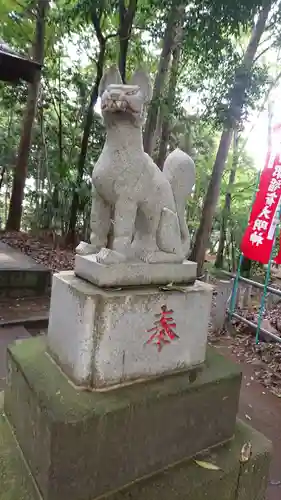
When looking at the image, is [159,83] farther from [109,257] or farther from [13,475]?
[13,475]

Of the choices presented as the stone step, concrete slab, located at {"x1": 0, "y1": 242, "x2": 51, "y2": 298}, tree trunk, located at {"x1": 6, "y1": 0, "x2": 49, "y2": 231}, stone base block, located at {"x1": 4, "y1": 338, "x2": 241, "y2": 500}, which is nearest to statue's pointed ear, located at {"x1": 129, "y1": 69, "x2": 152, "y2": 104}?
stone base block, located at {"x1": 4, "y1": 338, "x2": 241, "y2": 500}

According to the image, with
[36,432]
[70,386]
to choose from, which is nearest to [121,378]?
[70,386]

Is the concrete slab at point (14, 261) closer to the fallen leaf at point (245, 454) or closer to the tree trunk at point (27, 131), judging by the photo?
the tree trunk at point (27, 131)

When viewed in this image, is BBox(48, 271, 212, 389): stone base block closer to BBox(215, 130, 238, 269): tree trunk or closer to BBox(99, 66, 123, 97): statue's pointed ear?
BBox(99, 66, 123, 97): statue's pointed ear

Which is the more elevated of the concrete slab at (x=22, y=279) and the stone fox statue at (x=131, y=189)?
the stone fox statue at (x=131, y=189)

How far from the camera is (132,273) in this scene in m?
1.83

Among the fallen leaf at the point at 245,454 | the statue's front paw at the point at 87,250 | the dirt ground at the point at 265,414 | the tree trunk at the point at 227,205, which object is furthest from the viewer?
the tree trunk at the point at 227,205

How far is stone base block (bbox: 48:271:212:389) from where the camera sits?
65.2 inches

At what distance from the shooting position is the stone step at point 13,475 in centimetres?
164

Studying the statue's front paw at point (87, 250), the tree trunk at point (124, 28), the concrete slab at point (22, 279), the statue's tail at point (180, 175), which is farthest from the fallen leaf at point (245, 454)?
the tree trunk at point (124, 28)

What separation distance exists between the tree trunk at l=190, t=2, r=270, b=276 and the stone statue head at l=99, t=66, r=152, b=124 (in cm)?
474

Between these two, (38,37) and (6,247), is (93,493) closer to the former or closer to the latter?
(6,247)

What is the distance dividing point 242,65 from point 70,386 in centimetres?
598

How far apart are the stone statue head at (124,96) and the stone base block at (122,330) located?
880mm
